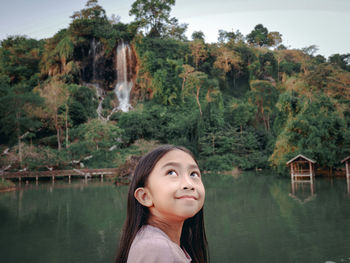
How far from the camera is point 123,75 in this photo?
32156 mm

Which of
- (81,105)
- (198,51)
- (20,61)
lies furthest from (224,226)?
(20,61)

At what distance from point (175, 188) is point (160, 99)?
2988 centimetres

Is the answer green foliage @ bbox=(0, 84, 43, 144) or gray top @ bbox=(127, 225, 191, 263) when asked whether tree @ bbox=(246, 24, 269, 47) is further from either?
gray top @ bbox=(127, 225, 191, 263)

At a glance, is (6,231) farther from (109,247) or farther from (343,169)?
(343,169)

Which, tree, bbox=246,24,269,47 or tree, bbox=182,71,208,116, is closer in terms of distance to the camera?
tree, bbox=182,71,208,116

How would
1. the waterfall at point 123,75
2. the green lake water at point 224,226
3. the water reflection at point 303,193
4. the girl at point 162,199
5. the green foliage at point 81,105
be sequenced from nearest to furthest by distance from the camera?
the girl at point 162,199 < the green lake water at point 224,226 < the water reflection at point 303,193 < the green foliage at point 81,105 < the waterfall at point 123,75

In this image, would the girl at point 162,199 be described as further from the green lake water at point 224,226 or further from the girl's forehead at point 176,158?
the green lake water at point 224,226

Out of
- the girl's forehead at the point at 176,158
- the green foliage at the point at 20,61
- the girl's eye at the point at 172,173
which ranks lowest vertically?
the girl's eye at the point at 172,173

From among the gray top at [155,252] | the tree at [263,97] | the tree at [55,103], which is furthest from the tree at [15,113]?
the gray top at [155,252]

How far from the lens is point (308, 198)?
11.5 m

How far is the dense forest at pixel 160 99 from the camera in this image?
1911 centimetres

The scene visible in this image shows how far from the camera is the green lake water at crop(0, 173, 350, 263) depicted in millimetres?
5996

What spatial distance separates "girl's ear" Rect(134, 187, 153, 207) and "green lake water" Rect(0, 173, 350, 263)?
16.2 ft

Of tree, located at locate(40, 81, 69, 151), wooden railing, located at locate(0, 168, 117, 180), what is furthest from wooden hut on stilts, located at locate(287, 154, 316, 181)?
tree, located at locate(40, 81, 69, 151)
